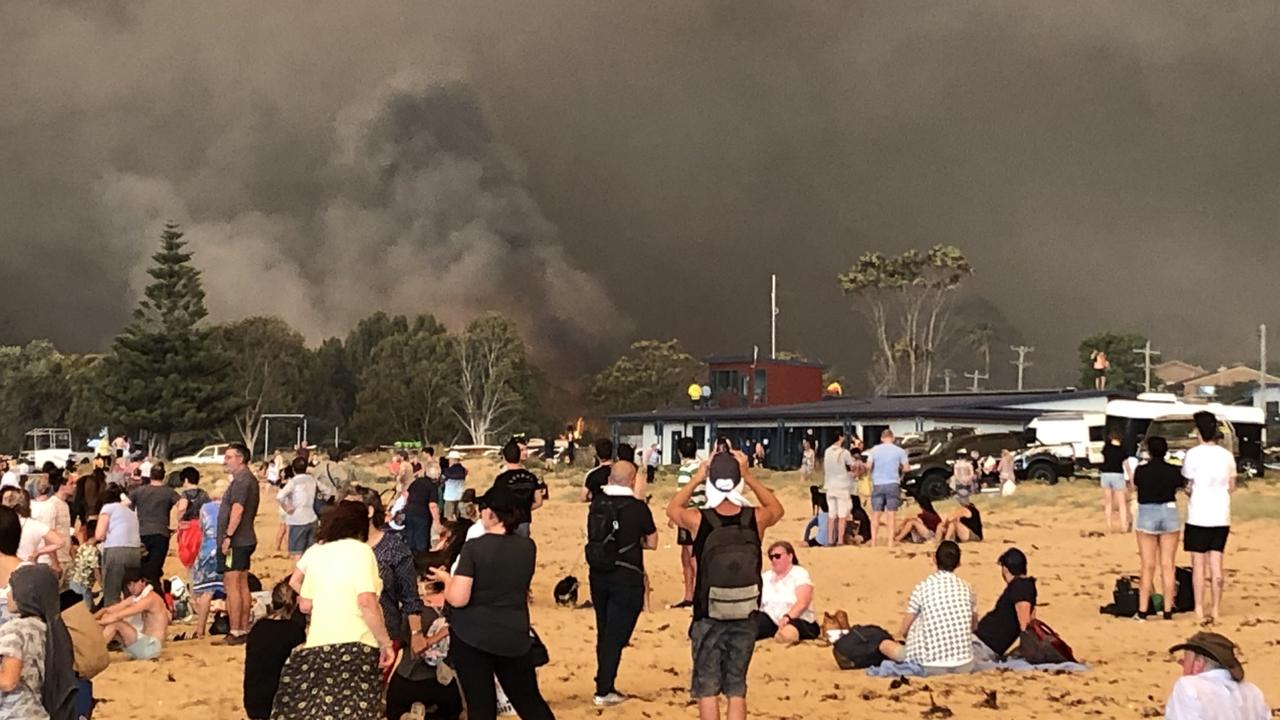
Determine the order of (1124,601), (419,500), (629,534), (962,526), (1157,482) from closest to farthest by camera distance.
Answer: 1. (629,534)
2. (1157,482)
3. (1124,601)
4. (419,500)
5. (962,526)

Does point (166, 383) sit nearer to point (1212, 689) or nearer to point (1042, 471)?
point (1042, 471)

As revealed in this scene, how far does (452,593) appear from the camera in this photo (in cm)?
737

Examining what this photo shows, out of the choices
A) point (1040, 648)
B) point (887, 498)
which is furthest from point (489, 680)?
point (887, 498)

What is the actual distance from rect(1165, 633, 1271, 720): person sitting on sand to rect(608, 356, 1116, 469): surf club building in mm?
37218

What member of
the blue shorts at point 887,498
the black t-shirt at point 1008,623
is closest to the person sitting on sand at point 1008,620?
the black t-shirt at point 1008,623

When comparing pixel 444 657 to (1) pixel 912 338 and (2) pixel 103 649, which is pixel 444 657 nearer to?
(2) pixel 103 649

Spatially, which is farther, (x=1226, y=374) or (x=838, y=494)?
(x=1226, y=374)

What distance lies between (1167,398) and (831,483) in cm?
2255

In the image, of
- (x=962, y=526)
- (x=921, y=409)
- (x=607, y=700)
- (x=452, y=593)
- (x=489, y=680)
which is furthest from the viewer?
(x=921, y=409)

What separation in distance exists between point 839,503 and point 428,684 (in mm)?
13787

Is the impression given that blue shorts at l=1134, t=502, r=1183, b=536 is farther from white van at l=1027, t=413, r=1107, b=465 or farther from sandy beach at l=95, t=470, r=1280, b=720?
white van at l=1027, t=413, r=1107, b=465

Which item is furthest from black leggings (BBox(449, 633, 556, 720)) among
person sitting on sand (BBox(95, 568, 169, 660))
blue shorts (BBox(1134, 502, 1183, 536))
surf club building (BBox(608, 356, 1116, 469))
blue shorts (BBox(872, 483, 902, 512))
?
surf club building (BBox(608, 356, 1116, 469))

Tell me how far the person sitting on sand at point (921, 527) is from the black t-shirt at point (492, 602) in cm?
1551

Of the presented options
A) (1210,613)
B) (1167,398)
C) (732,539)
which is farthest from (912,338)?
(732,539)
